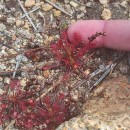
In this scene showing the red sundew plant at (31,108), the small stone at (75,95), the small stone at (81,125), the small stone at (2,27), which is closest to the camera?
the small stone at (81,125)

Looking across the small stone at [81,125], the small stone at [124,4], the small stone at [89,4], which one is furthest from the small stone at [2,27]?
the small stone at [81,125]

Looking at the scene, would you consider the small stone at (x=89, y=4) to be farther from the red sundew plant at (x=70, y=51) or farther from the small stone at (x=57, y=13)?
the red sundew plant at (x=70, y=51)

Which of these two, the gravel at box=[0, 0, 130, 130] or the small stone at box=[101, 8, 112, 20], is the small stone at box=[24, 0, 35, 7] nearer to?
the gravel at box=[0, 0, 130, 130]

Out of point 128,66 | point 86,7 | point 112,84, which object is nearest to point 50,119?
point 112,84

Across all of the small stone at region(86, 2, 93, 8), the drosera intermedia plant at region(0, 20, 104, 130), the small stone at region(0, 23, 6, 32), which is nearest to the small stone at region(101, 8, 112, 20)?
the small stone at region(86, 2, 93, 8)

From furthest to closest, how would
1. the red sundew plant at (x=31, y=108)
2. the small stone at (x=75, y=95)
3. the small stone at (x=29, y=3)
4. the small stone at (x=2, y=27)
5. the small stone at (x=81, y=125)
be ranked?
the small stone at (x=29, y=3)
the small stone at (x=2, y=27)
the small stone at (x=75, y=95)
the red sundew plant at (x=31, y=108)
the small stone at (x=81, y=125)

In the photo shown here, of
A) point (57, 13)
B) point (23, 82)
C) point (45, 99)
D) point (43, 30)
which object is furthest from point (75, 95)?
point (57, 13)

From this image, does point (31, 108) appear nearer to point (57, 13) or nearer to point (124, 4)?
point (57, 13)

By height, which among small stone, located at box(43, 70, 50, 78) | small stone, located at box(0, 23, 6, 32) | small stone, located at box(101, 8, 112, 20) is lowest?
small stone, located at box(43, 70, 50, 78)

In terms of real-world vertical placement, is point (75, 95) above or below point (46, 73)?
below

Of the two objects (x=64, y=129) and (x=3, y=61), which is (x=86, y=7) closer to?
(x=3, y=61)

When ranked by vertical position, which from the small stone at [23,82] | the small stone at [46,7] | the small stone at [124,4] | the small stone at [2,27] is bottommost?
the small stone at [23,82]
